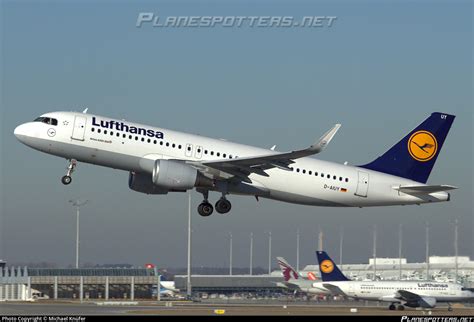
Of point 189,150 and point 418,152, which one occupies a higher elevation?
point 418,152

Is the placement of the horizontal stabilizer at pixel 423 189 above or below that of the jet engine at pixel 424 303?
above

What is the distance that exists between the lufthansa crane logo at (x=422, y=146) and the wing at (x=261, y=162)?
1058 centimetres

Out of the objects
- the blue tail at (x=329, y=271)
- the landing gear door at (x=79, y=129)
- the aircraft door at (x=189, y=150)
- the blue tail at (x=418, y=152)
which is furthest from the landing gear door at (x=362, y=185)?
the blue tail at (x=329, y=271)

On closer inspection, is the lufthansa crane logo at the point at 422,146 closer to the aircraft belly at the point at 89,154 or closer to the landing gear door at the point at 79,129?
the aircraft belly at the point at 89,154

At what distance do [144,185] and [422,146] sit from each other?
1858 cm

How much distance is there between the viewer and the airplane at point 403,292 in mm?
76750

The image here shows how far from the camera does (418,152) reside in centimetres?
5562

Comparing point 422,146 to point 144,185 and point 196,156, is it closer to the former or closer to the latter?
point 196,156

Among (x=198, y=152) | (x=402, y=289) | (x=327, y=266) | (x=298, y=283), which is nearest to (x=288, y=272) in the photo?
(x=298, y=283)

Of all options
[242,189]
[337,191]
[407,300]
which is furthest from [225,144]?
[407,300]

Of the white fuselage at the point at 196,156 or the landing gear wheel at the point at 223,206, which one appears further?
the landing gear wheel at the point at 223,206

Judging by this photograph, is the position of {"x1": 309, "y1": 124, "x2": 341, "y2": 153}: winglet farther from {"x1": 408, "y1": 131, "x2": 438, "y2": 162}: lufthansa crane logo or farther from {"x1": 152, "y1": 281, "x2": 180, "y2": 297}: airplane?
{"x1": 152, "y1": 281, "x2": 180, "y2": 297}: airplane

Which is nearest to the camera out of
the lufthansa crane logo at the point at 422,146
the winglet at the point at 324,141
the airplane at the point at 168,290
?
the winglet at the point at 324,141

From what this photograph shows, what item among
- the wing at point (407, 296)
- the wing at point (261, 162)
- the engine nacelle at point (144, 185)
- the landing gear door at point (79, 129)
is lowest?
the wing at point (407, 296)
